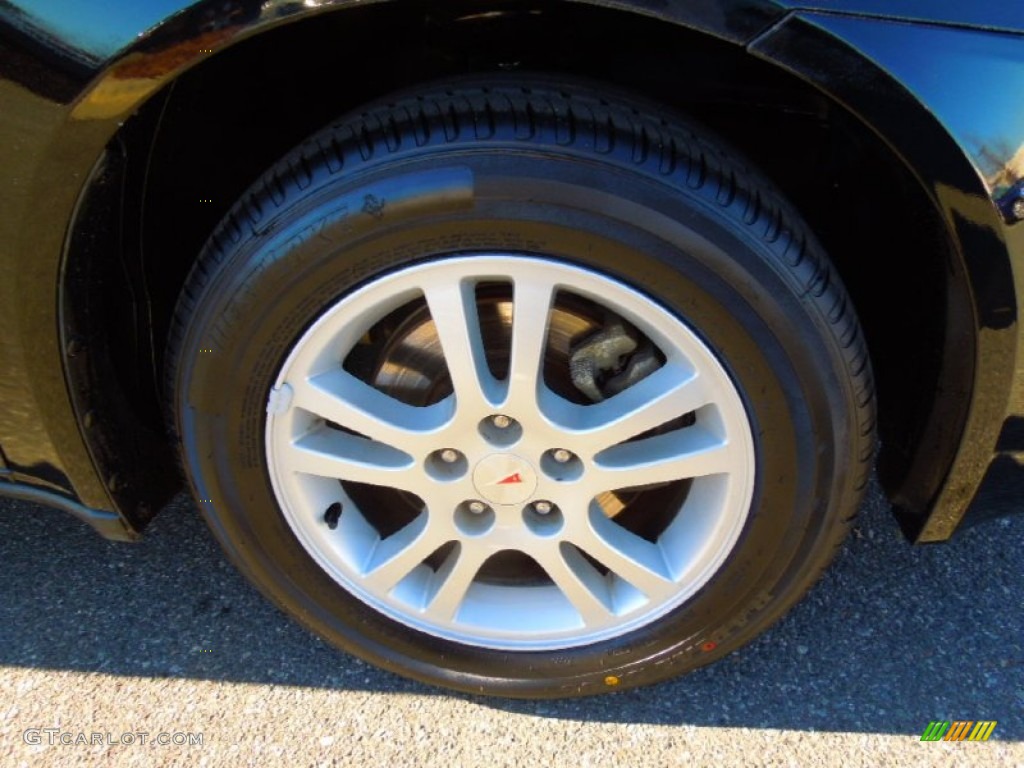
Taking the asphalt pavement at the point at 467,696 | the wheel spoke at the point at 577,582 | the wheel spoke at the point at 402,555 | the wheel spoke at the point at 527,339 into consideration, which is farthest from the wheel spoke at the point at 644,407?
the asphalt pavement at the point at 467,696

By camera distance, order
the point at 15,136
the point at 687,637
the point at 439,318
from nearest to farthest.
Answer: the point at 15,136
the point at 439,318
the point at 687,637

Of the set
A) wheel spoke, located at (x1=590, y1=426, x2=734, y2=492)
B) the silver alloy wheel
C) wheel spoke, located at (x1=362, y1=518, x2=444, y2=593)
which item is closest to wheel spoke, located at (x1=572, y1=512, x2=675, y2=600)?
the silver alloy wheel

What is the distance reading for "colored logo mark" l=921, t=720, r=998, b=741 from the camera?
69.8 inches

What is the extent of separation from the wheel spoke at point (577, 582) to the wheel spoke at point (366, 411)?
317mm

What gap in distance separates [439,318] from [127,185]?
0.56m

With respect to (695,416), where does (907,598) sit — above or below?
below

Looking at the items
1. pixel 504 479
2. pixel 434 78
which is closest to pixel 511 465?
pixel 504 479

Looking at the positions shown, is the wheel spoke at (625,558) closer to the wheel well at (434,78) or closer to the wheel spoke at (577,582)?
the wheel spoke at (577,582)

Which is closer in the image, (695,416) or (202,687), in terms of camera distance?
Result: (695,416)

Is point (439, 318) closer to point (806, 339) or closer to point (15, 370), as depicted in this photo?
point (806, 339)

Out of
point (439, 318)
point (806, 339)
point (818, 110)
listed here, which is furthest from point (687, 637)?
point (818, 110)

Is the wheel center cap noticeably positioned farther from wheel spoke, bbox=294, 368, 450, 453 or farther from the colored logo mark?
the colored logo mark

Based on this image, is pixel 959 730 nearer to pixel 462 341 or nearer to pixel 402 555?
pixel 402 555

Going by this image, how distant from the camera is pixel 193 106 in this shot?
5.17 feet
